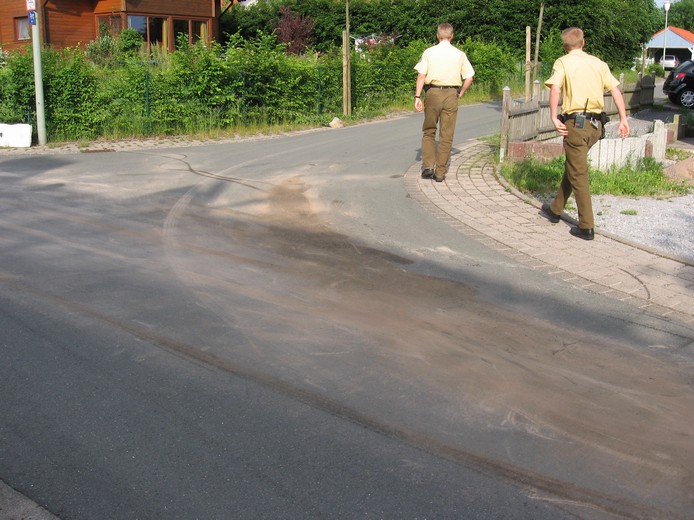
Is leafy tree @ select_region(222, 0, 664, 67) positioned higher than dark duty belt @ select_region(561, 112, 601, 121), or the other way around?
leafy tree @ select_region(222, 0, 664, 67)

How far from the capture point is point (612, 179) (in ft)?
35.4

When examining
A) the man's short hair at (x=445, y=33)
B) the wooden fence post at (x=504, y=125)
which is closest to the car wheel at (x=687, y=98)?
the wooden fence post at (x=504, y=125)

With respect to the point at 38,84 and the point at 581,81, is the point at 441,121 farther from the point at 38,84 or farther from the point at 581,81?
the point at 38,84

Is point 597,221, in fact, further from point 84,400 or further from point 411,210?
point 84,400

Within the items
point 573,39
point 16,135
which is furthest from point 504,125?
point 16,135

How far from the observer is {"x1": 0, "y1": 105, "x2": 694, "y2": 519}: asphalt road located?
3.67 m

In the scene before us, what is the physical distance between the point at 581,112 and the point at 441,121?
3024mm

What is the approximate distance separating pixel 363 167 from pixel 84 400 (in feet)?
27.5

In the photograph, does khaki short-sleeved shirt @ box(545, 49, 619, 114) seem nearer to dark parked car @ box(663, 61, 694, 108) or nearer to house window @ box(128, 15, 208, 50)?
dark parked car @ box(663, 61, 694, 108)

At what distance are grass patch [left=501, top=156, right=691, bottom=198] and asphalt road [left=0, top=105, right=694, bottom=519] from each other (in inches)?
117

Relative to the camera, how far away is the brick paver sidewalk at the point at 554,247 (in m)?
6.65

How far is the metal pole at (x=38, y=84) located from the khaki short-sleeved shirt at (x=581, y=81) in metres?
10.8

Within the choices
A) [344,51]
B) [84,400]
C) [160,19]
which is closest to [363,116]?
[344,51]

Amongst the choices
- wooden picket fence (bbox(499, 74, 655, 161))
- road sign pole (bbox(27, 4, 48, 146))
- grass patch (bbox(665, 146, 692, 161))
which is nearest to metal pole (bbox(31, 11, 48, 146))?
road sign pole (bbox(27, 4, 48, 146))
